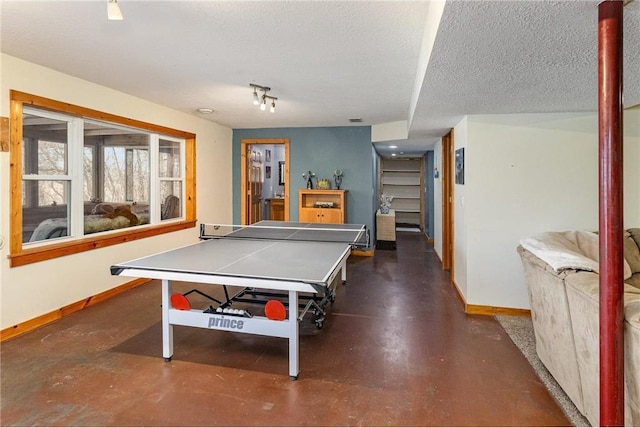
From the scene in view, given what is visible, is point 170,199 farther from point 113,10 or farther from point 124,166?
point 113,10

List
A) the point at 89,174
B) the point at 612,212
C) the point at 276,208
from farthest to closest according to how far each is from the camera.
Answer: the point at 276,208, the point at 89,174, the point at 612,212

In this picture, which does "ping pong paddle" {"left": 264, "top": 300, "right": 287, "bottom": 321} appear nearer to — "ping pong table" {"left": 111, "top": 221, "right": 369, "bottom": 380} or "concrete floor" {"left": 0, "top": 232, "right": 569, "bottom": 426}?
"ping pong table" {"left": 111, "top": 221, "right": 369, "bottom": 380}

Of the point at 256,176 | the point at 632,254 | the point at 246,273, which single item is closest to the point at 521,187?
the point at 632,254

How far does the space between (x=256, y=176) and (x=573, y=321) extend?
20.1ft

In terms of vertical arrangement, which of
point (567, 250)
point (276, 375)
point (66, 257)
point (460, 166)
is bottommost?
point (276, 375)

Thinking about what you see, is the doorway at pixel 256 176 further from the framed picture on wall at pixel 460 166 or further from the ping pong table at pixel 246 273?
the ping pong table at pixel 246 273

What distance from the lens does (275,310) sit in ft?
7.36

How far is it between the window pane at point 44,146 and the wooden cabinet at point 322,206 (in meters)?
3.46

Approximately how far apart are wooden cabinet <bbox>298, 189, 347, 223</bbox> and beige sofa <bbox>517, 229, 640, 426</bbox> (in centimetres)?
359

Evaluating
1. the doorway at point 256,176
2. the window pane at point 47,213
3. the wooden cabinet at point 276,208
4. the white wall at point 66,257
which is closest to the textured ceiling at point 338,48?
the white wall at point 66,257

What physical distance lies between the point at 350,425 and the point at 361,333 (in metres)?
1.16

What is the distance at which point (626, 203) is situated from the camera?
10.6ft

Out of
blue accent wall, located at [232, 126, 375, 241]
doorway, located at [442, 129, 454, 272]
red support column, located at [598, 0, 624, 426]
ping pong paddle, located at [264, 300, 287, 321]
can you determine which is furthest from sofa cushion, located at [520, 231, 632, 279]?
blue accent wall, located at [232, 126, 375, 241]

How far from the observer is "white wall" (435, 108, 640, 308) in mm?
3197
